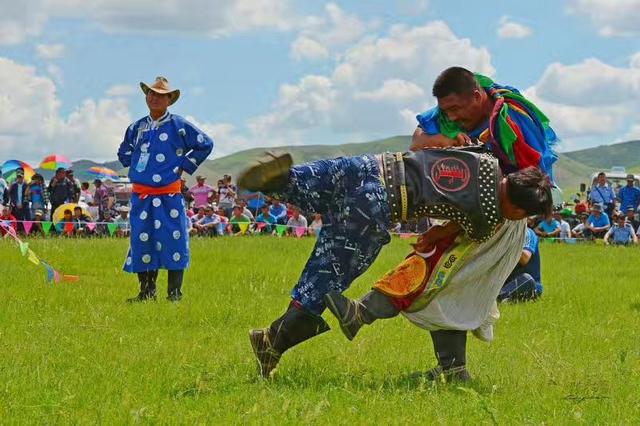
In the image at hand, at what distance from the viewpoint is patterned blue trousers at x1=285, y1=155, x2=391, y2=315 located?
16.0 feet

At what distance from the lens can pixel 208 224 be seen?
2238 centimetres

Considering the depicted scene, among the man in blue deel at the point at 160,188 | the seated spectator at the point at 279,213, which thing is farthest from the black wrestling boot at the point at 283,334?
the seated spectator at the point at 279,213

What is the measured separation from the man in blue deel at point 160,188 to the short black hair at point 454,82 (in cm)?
458

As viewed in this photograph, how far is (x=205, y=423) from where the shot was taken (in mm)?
4070

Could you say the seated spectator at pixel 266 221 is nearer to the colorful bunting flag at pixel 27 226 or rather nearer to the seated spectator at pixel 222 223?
the seated spectator at pixel 222 223

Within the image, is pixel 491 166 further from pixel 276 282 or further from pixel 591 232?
pixel 591 232

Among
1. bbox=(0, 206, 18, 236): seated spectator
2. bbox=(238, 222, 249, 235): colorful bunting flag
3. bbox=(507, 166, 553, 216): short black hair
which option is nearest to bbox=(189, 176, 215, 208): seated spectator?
bbox=(238, 222, 249, 235): colorful bunting flag

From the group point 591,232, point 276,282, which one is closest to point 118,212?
point 591,232

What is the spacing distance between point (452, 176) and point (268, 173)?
0.87 meters

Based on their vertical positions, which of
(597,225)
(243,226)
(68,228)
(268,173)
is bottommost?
(597,225)

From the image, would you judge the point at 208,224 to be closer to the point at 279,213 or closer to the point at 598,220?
the point at 279,213

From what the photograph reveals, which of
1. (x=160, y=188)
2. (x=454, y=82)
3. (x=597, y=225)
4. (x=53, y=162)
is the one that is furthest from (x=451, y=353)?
(x=53, y=162)

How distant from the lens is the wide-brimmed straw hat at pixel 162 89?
9438mm

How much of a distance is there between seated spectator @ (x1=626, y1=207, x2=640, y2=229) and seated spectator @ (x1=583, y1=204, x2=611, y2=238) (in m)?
0.48
